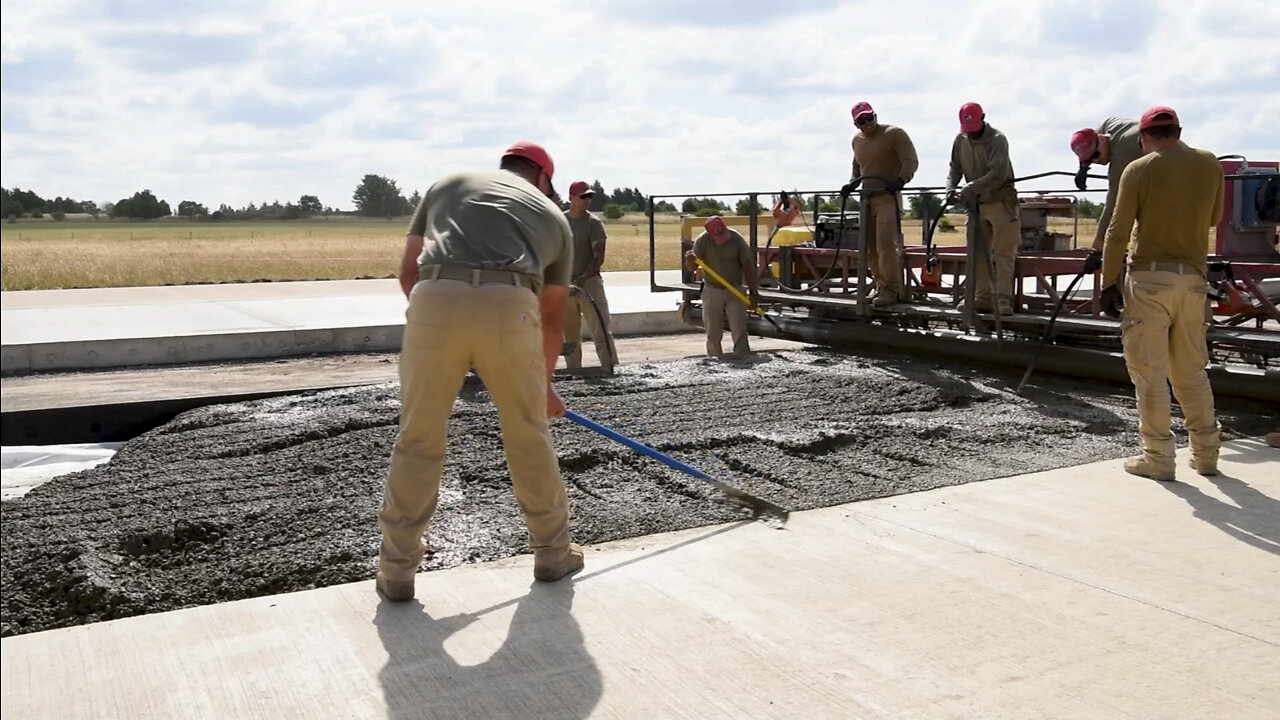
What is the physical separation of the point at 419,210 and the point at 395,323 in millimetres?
11172

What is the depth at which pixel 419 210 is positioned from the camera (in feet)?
15.1

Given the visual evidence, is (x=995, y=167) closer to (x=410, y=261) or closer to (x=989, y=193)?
(x=989, y=193)

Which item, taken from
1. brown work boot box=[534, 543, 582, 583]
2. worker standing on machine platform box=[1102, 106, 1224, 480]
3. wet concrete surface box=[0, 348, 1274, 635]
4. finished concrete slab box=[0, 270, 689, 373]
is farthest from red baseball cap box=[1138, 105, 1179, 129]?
finished concrete slab box=[0, 270, 689, 373]

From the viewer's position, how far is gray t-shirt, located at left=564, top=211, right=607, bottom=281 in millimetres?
11375

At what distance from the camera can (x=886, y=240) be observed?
436 inches

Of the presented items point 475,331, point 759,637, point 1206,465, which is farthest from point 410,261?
point 1206,465

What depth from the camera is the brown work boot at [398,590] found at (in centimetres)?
450

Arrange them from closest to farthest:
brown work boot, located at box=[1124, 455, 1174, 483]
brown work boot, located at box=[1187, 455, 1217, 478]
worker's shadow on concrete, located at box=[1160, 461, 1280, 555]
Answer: worker's shadow on concrete, located at box=[1160, 461, 1280, 555] < brown work boot, located at box=[1124, 455, 1174, 483] < brown work boot, located at box=[1187, 455, 1217, 478]

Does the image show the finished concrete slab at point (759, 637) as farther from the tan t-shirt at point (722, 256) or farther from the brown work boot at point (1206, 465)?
the tan t-shirt at point (722, 256)

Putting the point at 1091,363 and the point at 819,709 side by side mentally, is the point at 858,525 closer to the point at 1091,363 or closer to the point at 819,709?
the point at 819,709

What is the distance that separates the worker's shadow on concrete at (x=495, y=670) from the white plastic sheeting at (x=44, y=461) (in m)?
3.67

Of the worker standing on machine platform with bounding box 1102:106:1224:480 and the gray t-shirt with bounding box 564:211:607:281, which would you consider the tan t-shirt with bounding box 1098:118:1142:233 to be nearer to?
the worker standing on machine platform with bounding box 1102:106:1224:480

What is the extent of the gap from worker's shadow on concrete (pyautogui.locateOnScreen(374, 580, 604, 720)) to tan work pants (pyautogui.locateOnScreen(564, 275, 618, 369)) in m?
6.94

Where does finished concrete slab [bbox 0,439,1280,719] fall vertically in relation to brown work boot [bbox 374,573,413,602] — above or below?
below
